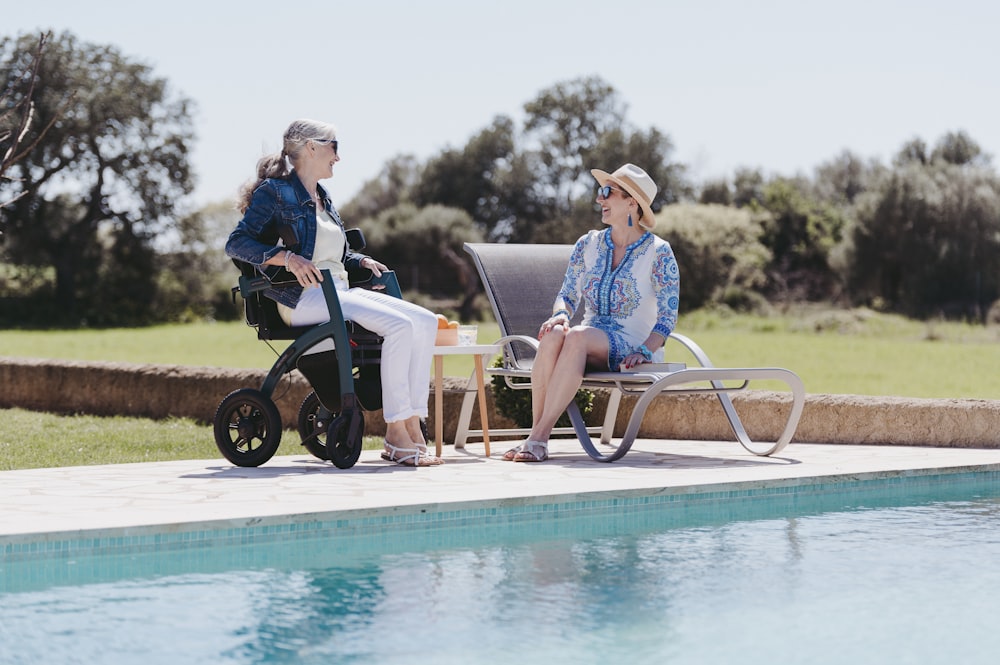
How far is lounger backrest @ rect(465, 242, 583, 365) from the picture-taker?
6.37 meters

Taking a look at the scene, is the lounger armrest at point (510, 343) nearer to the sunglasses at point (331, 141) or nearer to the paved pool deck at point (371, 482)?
the paved pool deck at point (371, 482)

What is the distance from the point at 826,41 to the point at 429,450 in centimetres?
2994

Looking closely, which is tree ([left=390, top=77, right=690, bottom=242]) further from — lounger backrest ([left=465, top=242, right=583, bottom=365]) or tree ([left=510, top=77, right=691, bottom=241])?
lounger backrest ([left=465, top=242, right=583, bottom=365])

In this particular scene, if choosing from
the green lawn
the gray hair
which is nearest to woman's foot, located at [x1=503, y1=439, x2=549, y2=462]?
the gray hair

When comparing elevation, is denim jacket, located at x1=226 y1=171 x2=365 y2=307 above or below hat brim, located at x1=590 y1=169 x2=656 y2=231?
below

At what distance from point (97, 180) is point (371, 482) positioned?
3611cm

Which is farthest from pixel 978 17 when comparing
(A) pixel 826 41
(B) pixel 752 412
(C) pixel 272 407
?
(C) pixel 272 407

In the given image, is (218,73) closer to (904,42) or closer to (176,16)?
(176,16)

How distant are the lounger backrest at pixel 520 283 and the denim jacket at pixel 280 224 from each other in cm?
120

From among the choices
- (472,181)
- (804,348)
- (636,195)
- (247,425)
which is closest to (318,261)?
(247,425)

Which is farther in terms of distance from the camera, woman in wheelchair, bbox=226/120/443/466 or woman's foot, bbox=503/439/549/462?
woman's foot, bbox=503/439/549/462

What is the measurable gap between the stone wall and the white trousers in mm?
1585

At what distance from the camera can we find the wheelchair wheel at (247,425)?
5.19 m

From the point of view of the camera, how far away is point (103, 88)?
39.4 m
